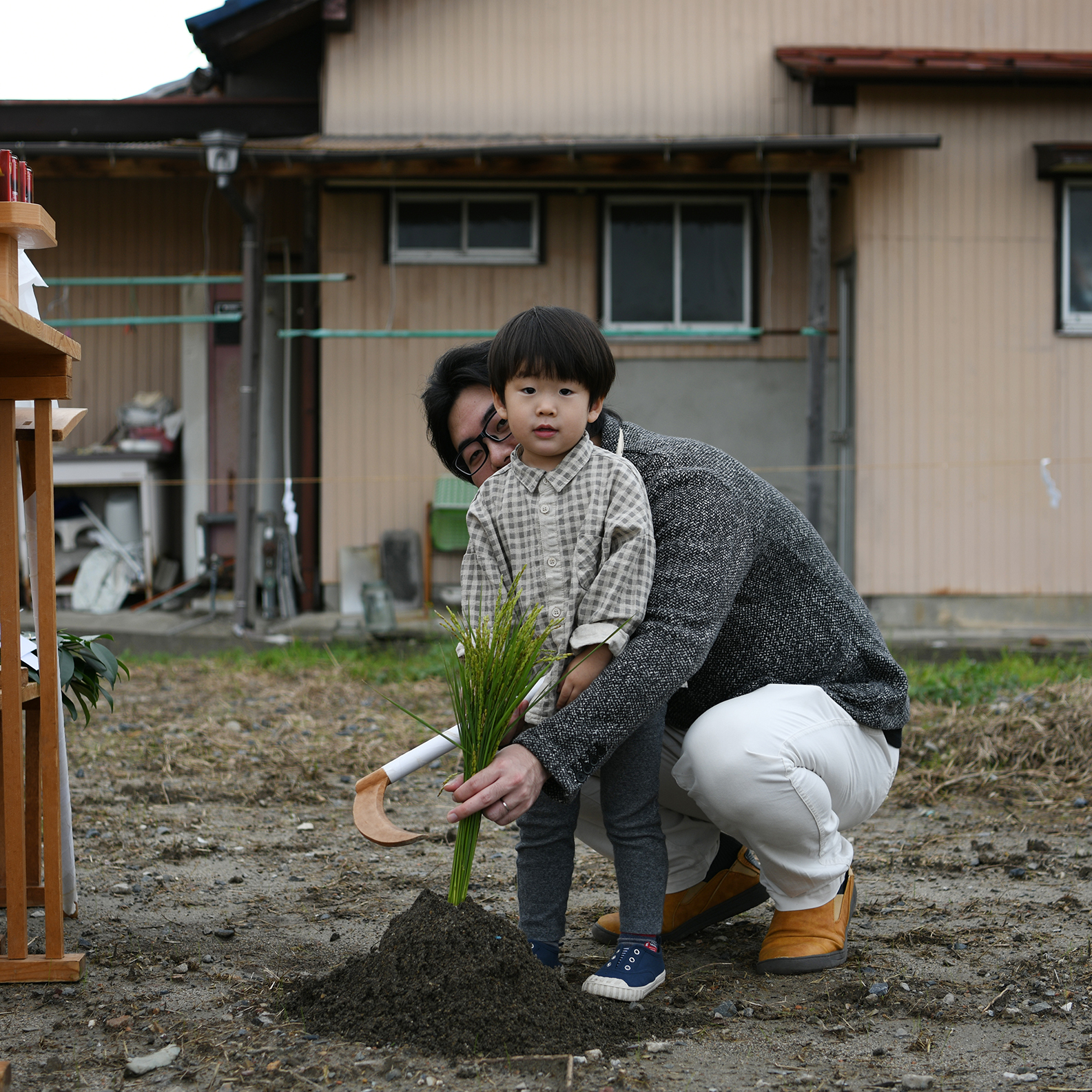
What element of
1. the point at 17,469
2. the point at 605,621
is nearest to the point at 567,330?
the point at 605,621

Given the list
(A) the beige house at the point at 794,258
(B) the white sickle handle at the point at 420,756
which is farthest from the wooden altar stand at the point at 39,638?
(A) the beige house at the point at 794,258

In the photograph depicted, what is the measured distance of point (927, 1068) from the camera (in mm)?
1945

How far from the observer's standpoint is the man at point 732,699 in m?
2.12

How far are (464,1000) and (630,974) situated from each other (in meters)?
0.37

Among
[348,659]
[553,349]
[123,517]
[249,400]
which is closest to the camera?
[553,349]

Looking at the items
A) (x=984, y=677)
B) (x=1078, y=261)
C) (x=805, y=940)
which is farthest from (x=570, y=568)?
(x=1078, y=261)

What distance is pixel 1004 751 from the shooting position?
14.4ft

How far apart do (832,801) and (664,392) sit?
6059mm

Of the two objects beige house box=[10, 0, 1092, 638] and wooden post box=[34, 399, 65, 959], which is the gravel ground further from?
beige house box=[10, 0, 1092, 638]

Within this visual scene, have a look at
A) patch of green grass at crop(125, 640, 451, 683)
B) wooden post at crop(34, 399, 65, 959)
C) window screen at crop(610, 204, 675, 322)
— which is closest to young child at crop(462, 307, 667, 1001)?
wooden post at crop(34, 399, 65, 959)

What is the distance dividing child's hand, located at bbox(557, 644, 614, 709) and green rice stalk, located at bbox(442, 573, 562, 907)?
0.05 m

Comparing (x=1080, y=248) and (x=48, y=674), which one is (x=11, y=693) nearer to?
(x=48, y=674)

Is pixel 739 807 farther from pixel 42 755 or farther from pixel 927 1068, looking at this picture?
pixel 42 755

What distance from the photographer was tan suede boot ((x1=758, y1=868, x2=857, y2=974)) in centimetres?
240
